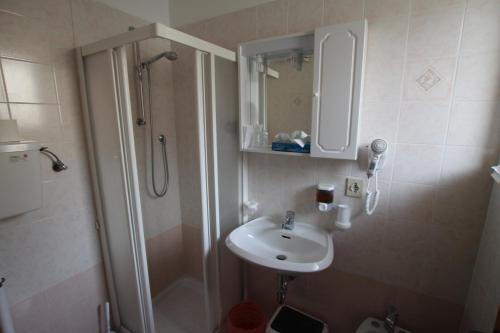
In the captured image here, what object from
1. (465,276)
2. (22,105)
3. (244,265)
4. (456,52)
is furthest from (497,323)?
(22,105)

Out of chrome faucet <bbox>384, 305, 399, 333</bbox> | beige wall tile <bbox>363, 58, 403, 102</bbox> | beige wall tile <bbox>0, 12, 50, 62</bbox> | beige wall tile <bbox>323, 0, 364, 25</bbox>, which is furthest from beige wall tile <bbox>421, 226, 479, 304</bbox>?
beige wall tile <bbox>0, 12, 50, 62</bbox>

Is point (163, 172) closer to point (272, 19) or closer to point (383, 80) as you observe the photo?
point (272, 19)

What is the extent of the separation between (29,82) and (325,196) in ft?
5.38

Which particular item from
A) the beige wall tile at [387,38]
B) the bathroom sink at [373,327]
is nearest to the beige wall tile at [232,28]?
the beige wall tile at [387,38]

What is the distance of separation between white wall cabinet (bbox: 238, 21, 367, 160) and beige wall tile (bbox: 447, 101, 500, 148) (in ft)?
1.33

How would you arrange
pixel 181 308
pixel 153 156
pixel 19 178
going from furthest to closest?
pixel 181 308 < pixel 153 156 < pixel 19 178

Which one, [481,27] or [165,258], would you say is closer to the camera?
[481,27]

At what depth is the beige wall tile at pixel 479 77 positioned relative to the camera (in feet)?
3.17

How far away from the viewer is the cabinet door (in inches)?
43.2

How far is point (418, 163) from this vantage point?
1.15 m

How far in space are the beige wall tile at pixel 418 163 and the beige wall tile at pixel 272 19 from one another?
0.93 meters

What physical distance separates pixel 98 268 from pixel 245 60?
1646 millimetres

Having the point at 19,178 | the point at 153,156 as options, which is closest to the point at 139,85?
the point at 153,156

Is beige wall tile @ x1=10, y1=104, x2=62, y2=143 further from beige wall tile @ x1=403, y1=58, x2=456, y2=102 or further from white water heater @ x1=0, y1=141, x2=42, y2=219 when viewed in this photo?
beige wall tile @ x1=403, y1=58, x2=456, y2=102
